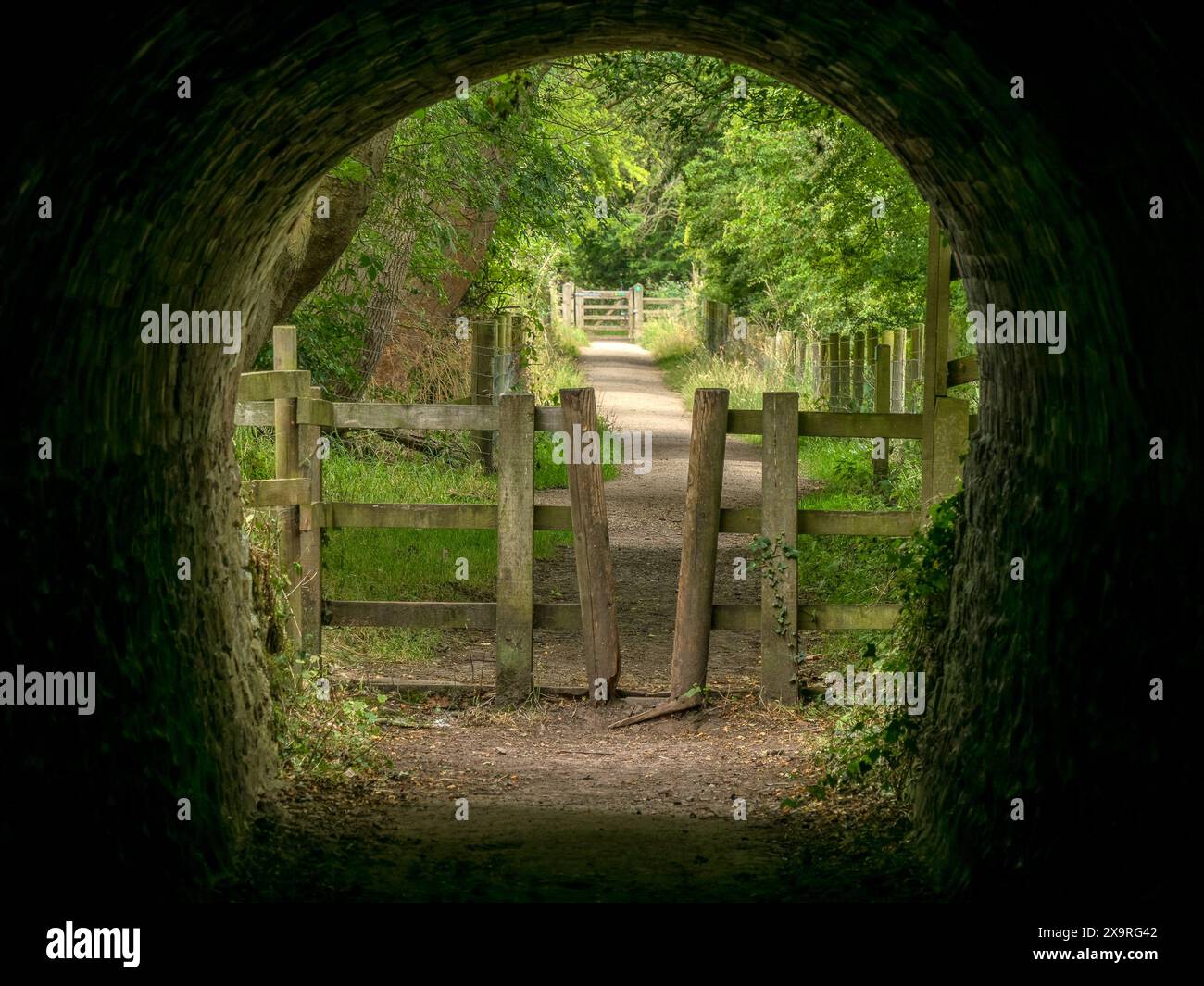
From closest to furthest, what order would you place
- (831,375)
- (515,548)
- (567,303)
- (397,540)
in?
(515,548), (397,540), (831,375), (567,303)

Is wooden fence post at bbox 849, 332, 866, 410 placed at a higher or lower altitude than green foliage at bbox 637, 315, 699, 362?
lower

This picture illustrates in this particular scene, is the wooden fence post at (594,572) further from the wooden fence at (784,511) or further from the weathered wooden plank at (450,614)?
the wooden fence at (784,511)

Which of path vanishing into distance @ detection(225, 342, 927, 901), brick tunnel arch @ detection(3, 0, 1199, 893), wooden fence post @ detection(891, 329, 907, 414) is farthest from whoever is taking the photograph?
wooden fence post @ detection(891, 329, 907, 414)

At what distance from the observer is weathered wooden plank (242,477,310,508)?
809cm

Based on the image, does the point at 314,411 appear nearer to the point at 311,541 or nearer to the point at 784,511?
the point at 311,541

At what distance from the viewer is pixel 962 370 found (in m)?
7.96

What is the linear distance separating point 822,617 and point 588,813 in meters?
2.54

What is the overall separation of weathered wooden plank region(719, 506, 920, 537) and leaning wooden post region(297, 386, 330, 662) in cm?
252

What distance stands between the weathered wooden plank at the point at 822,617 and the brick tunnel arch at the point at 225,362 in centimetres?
289

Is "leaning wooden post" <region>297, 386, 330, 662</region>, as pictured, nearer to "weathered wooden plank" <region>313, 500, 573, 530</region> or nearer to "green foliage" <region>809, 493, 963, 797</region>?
"weathered wooden plank" <region>313, 500, 573, 530</region>

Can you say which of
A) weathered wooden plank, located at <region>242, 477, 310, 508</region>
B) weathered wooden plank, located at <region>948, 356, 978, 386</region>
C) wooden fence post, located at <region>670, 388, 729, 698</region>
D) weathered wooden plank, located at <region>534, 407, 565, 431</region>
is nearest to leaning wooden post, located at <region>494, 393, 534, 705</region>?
weathered wooden plank, located at <region>534, 407, 565, 431</region>

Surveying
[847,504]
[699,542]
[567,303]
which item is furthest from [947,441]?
[567,303]
